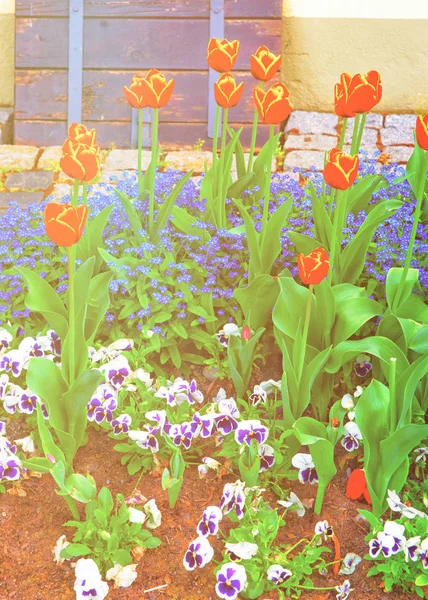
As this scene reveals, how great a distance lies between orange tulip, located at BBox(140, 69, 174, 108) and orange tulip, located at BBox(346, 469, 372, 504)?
1.20m

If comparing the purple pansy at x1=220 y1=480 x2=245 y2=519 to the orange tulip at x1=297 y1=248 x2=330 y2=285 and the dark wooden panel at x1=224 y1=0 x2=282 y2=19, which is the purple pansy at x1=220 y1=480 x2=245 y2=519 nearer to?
the orange tulip at x1=297 y1=248 x2=330 y2=285

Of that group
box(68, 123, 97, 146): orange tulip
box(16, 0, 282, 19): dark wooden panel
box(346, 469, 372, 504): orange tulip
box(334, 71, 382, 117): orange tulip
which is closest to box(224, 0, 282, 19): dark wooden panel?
box(16, 0, 282, 19): dark wooden panel

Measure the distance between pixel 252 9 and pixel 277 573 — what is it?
360 centimetres

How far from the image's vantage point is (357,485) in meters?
2.03

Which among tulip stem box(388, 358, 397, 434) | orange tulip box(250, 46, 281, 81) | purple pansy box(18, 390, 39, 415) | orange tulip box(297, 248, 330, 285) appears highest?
Result: orange tulip box(250, 46, 281, 81)

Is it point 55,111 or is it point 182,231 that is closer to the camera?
point 182,231

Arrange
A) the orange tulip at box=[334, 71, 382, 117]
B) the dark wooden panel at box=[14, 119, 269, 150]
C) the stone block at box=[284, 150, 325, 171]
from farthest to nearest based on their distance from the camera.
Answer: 1. the dark wooden panel at box=[14, 119, 269, 150]
2. the stone block at box=[284, 150, 325, 171]
3. the orange tulip at box=[334, 71, 382, 117]

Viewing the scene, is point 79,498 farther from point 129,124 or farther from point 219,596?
point 129,124

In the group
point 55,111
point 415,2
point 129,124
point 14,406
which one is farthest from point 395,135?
point 14,406

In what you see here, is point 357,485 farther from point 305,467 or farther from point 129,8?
point 129,8

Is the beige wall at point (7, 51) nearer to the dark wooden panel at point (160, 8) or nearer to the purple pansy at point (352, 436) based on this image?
the dark wooden panel at point (160, 8)

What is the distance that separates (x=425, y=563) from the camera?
1.78m

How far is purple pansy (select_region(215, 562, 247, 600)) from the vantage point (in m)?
1.77

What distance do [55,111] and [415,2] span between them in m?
2.20
